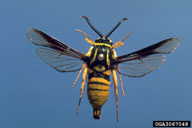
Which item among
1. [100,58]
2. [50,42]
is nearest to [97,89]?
[100,58]

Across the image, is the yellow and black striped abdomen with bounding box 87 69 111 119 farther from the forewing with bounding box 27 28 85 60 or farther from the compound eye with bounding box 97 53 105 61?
the forewing with bounding box 27 28 85 60

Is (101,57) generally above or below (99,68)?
above

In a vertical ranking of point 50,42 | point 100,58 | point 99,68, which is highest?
point 50,42

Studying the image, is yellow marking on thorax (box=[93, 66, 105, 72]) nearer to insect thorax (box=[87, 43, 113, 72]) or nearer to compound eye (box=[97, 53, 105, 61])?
insect thorax (box=[87, 43, 113, 72])

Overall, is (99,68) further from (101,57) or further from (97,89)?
(97,89)

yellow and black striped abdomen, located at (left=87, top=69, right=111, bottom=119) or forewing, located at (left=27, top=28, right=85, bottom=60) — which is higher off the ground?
forewing, located at (left=27, top=28, right=85, bottom=60)

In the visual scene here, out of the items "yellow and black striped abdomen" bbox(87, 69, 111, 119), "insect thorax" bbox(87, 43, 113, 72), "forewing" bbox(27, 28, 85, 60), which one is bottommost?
"yellow and black striped abdomen" bbox(87, 69, 111, 119)

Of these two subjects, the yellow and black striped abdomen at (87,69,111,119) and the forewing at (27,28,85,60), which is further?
the forewing at (27,28,85,60)

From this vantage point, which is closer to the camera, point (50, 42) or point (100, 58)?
point (100, 58)

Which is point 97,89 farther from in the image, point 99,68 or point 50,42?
point 50,42
